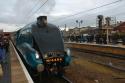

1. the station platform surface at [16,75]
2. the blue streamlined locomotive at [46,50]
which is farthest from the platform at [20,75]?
the blue streamlined locomotive at [46,50]

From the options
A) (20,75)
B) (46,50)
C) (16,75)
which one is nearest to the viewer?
(20,75)

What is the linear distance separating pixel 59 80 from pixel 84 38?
35.8 m

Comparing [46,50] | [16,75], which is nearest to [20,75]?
[16,75]

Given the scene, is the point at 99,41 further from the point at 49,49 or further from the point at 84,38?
the point at 49,49

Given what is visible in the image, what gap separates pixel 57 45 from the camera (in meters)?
13.6

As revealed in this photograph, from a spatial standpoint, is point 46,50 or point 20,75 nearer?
point 20,75

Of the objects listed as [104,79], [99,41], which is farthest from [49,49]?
[99,41]

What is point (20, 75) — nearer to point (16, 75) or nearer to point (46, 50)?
point (16, 75)

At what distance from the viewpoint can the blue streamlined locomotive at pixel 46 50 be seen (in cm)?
1277

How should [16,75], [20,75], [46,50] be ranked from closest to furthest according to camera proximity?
[20,75]
[16,75]
[46,50]

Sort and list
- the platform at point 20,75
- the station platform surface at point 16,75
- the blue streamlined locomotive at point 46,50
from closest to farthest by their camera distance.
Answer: the platform at point 20,75
the station platform surface at point 16,75
the blue streamlined locomotive at point 46,50

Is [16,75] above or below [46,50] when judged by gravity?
below

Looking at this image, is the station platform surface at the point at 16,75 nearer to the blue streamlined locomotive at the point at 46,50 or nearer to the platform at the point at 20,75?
the platform at the point at 20,75

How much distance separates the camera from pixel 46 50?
43.1 feet
